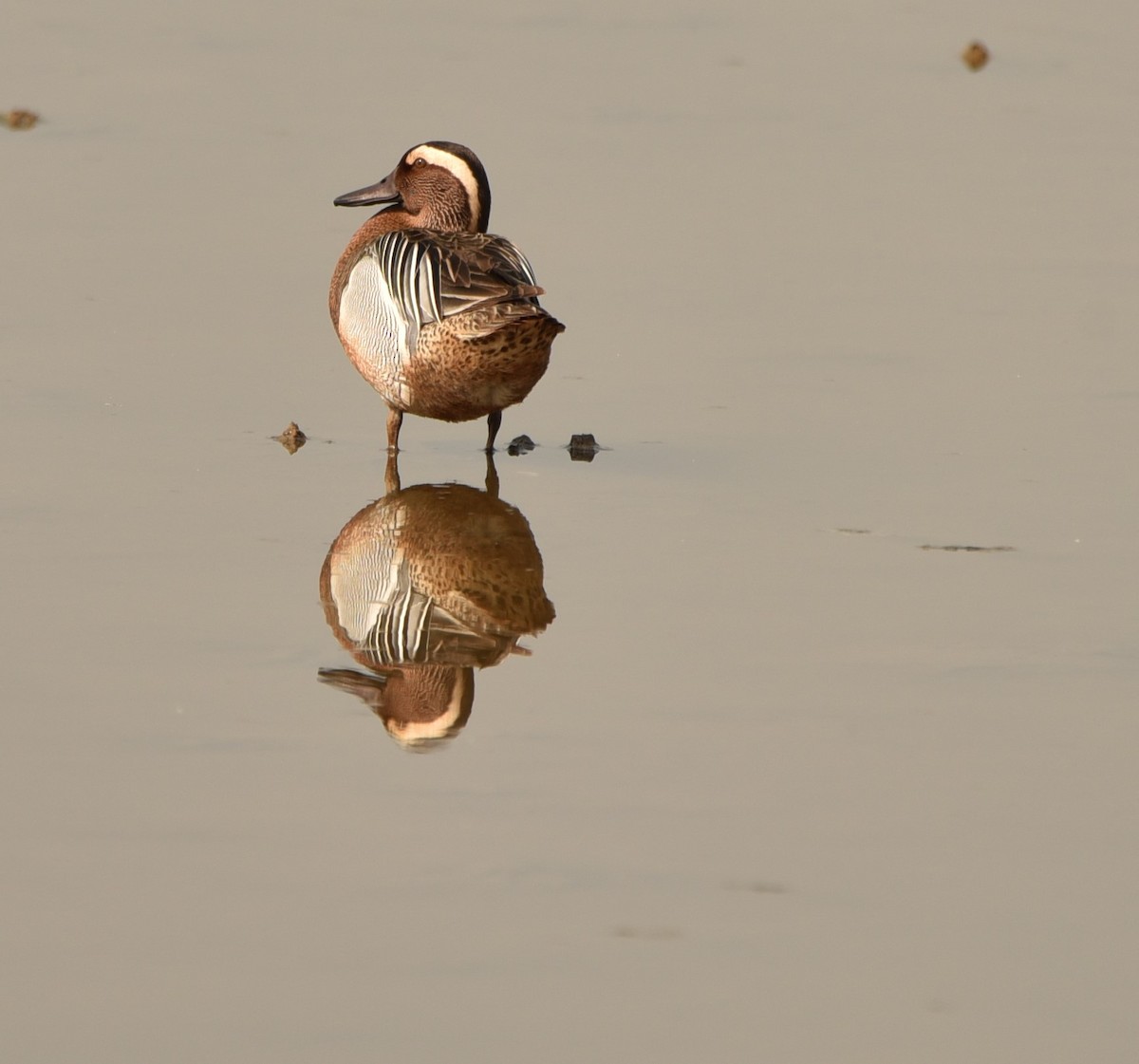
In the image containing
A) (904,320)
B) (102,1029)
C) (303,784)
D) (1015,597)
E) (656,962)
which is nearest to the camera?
(102,1029)

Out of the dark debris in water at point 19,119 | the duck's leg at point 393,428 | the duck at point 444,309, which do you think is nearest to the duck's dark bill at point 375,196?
the duck at point 444,309

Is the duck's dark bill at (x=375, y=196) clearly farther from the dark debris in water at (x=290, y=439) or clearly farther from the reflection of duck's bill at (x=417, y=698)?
the reflection of duck's bill at (x=417, y=698)

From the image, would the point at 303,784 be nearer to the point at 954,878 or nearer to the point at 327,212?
the point at 954,878

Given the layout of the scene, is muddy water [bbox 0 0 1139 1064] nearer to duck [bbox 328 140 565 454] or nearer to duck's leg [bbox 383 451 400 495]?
duck's leg [bbox 383 451 400 495]

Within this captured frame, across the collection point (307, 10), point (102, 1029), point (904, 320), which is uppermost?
point (307, 10)

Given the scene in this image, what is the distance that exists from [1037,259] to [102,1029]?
744cm

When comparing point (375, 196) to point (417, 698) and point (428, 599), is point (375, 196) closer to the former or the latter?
point (428, 599)

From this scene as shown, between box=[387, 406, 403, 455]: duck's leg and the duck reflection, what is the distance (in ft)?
1.23

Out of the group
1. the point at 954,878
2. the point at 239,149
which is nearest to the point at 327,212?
the point at 239,149

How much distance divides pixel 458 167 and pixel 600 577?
257 cm

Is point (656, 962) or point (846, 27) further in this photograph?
point (846, 27)

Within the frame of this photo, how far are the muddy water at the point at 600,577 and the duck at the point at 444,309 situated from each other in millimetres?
319

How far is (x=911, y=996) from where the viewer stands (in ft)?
14.6

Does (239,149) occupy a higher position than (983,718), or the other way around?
(239,149)
